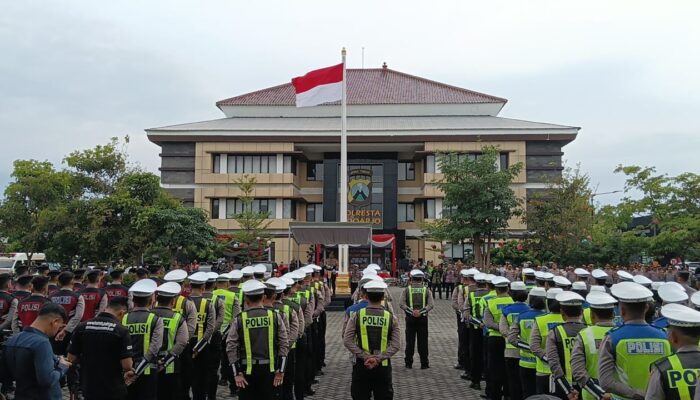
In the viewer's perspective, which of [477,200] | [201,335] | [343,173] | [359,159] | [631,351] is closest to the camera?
[631,351]

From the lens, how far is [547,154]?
150 feet

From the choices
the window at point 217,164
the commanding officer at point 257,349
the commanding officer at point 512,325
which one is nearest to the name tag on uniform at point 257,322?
the commanding officer at point 257,349

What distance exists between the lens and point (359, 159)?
48344mm

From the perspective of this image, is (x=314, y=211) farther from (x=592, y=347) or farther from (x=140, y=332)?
(x=592, y=347)

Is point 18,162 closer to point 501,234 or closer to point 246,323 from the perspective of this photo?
point 501,234

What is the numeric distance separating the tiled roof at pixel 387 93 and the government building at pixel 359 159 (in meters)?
0.31

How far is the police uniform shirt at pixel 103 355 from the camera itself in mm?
5727

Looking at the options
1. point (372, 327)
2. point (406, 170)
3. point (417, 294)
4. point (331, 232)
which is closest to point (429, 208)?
point (406, 170)

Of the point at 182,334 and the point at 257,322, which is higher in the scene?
the point at 257,322

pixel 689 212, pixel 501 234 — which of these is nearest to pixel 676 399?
pixel 501 234

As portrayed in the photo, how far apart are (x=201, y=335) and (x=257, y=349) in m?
2.69

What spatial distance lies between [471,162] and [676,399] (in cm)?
2396

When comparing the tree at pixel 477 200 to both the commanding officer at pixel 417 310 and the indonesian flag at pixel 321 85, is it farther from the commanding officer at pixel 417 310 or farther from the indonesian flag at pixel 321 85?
the commanding officer at pixel 417 310

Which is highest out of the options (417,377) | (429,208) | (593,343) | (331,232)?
(429,208)
